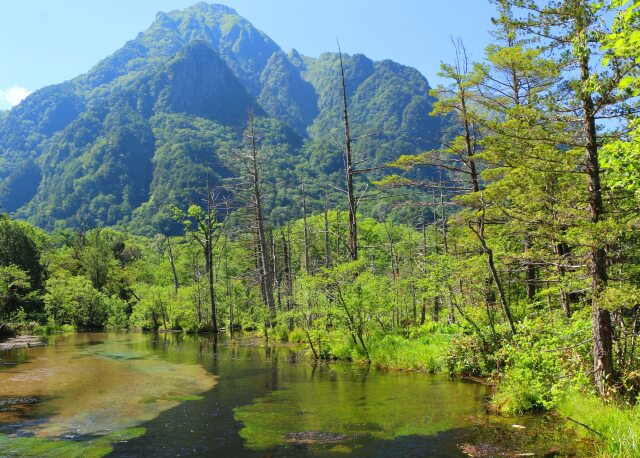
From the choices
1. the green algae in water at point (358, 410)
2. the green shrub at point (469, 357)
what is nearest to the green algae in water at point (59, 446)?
the green algae in water at point (358, 410)

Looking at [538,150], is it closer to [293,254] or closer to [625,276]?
[625,276]

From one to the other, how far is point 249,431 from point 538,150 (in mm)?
8298

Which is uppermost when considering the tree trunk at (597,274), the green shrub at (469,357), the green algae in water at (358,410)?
the tree trunk at (597,274)

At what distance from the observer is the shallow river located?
350 inches

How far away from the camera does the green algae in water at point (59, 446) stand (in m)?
8.66

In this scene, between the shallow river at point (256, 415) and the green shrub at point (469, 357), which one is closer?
the shallow river at point (256, 415)

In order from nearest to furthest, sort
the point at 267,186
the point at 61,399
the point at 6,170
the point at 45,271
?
the point at 61,399 < the point at 267,186 < the point at 45,271 < the point at 6,170

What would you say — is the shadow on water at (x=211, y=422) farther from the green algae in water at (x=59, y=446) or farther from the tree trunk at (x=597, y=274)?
the tree trunk at (x=597, y=274)

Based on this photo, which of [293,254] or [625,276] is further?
[293,254]

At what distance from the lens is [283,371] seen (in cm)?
1853

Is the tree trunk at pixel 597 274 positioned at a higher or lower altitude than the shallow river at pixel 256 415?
higher

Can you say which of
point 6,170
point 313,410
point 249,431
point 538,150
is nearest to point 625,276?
point 538,150

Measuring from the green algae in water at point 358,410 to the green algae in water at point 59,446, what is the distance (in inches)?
101

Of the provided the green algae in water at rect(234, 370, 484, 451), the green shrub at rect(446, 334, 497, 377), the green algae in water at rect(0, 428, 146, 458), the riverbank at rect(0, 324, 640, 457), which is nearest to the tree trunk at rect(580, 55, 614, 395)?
the riverbank at rect(0, 324, 640, 457)
